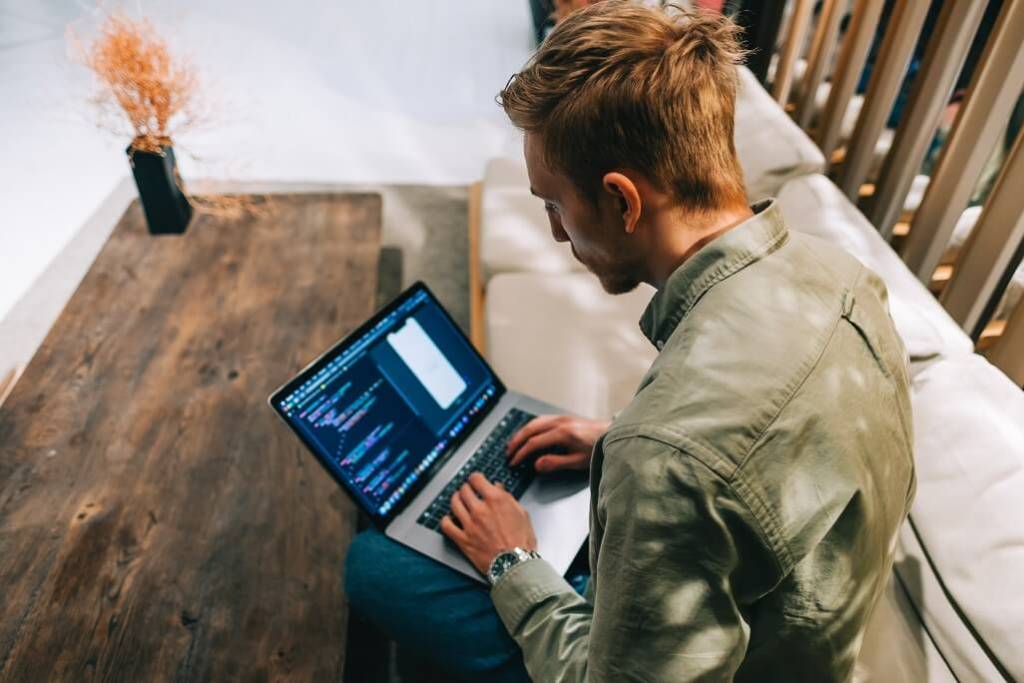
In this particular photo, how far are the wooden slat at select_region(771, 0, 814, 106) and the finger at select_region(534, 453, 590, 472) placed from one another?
1822 millimetres

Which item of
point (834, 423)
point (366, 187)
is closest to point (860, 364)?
point (834, 423)

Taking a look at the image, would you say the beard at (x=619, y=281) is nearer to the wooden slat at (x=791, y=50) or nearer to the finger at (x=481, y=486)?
the finger at (x=481, y=486)

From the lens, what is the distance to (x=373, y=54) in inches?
180

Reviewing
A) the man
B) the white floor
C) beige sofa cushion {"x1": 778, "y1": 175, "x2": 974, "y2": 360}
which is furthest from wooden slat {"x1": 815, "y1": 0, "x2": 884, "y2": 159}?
the white floor

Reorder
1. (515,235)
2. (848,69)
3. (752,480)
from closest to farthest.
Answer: (752,480), (848,69), (515,235)

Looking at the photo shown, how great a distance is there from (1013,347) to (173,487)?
5.54 feet

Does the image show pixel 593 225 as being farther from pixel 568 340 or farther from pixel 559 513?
pixel 568 340

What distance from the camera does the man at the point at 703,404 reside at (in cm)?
68

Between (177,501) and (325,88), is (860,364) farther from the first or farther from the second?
(325,88)

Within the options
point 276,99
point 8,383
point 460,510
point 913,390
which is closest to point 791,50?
point 913,390

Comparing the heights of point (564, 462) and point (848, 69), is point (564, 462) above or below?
below

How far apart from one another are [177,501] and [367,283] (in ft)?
2.61

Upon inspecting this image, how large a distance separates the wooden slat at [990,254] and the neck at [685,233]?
0.90 metres

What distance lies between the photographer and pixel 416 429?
1.30 meters
